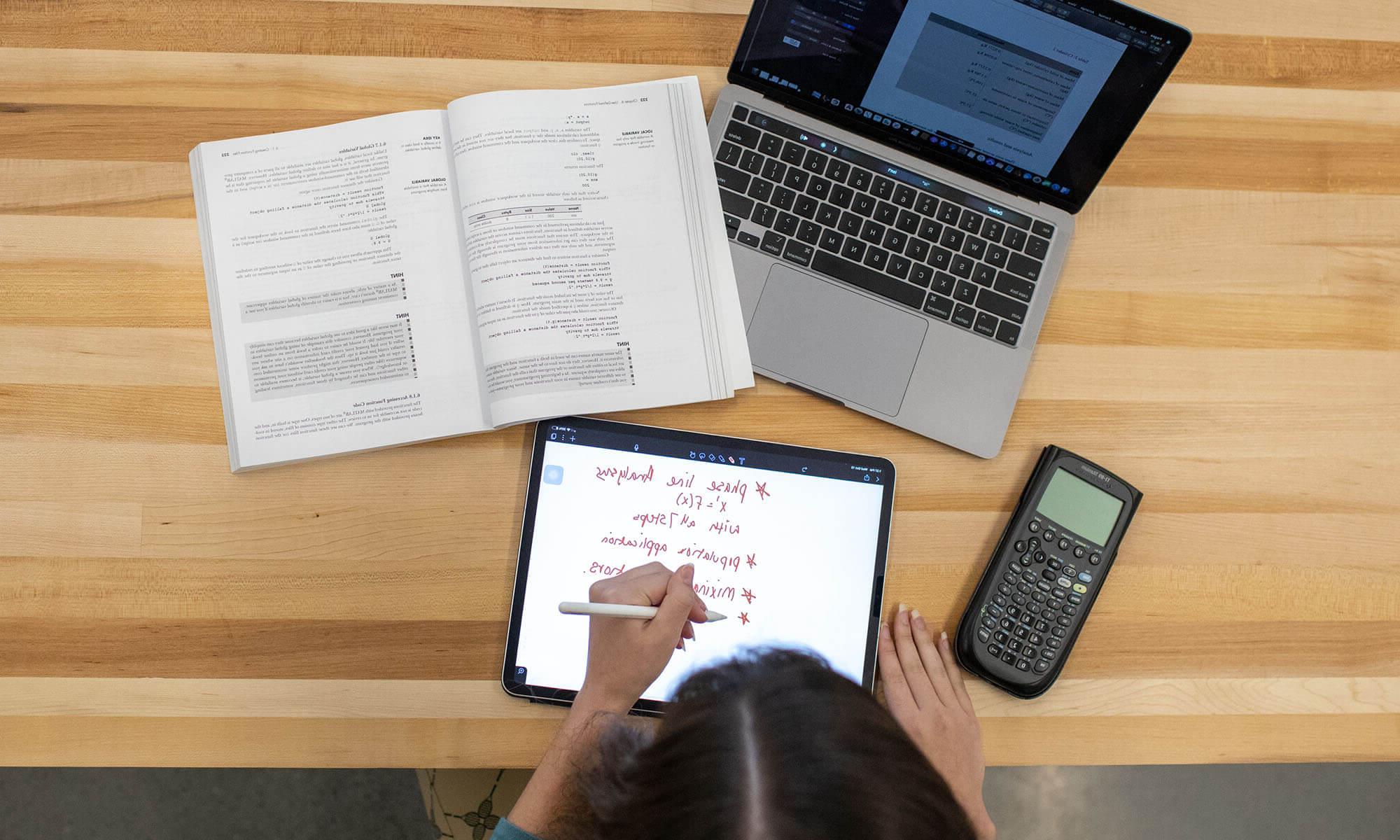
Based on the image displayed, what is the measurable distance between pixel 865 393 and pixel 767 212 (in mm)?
173

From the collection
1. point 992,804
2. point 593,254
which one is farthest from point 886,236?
point 992,804

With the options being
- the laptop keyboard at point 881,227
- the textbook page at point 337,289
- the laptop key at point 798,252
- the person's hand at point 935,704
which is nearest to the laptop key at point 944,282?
the laptop keyboard at point 881,227

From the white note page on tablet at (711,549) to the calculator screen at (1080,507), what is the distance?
146mm

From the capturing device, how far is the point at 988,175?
0.70m

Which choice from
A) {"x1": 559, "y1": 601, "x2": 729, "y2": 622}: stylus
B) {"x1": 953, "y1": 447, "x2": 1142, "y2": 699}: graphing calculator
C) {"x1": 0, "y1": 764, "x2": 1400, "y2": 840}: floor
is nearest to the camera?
{"x1": 559, "y1": 601, "x2": 729, "y2": 622}: stylus

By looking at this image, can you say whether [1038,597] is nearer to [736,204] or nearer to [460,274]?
[736,204]

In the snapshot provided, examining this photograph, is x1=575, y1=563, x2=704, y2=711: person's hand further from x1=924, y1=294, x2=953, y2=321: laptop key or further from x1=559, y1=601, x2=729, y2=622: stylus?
x1=924, y1=294, x2=953, y2=321: laptop key

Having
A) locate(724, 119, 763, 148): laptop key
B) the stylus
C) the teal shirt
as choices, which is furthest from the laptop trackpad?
the teal shirt

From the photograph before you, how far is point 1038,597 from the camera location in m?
0.68

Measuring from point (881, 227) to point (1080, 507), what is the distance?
0.93ft

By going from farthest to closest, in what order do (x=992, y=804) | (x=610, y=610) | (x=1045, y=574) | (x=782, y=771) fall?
(x=992, y=804)
(x=1045, y=574)
(x=610, y=610)
(x=782, y=771)

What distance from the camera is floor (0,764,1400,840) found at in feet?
3.81

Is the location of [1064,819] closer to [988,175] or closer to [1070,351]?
[1070,351]

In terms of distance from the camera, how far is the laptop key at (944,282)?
2.30ft
